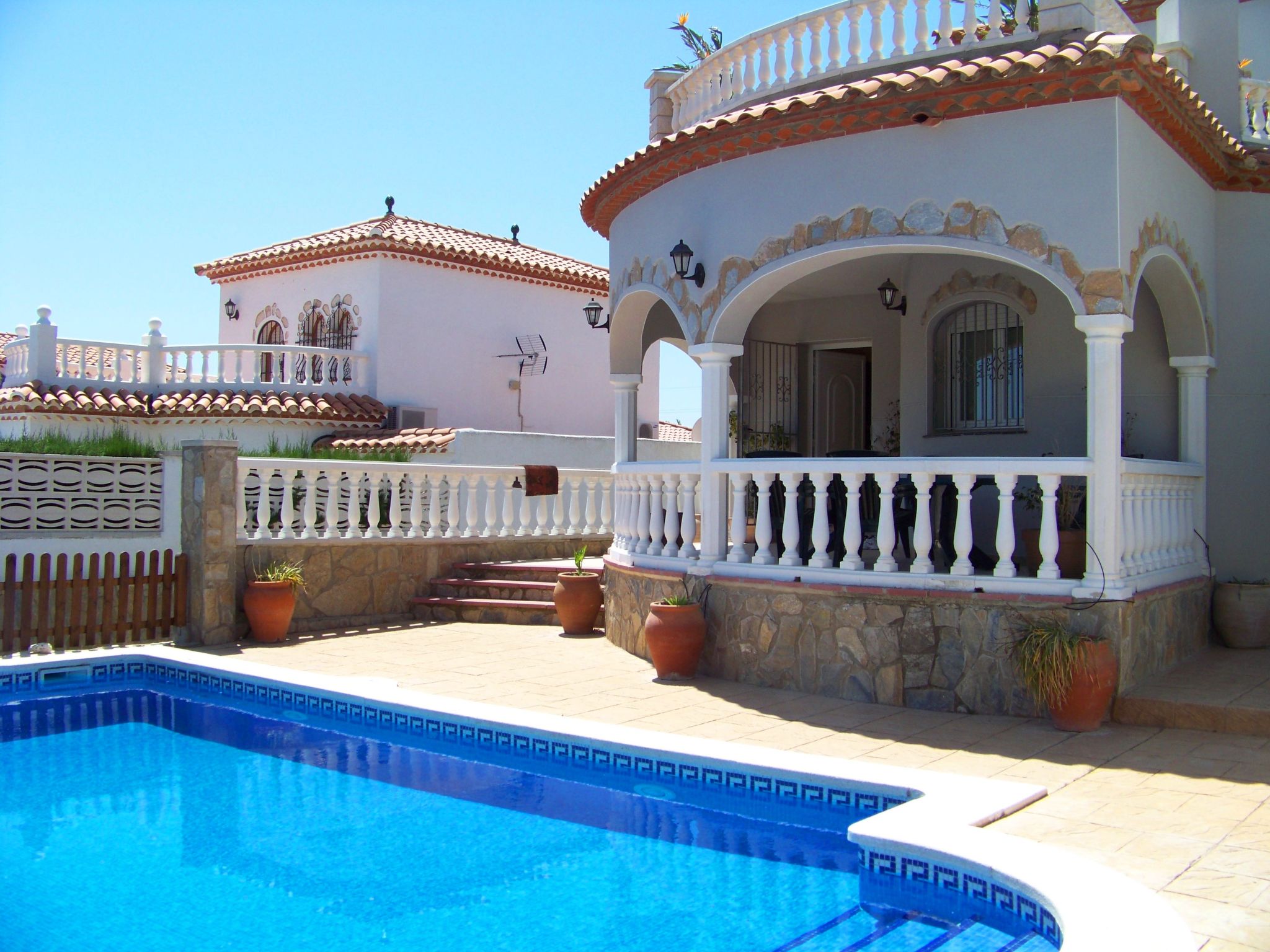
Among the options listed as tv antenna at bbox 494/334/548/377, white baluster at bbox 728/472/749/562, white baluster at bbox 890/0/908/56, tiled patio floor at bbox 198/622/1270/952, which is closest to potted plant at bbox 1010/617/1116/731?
tiled patio floor at bbox 198/622/1270/952

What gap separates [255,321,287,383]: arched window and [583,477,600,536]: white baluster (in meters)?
7.45

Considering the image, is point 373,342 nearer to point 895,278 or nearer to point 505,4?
point 505,4

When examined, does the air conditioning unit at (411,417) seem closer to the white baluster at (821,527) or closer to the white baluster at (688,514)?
the white baluster at (688,514)

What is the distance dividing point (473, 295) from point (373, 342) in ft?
8.27

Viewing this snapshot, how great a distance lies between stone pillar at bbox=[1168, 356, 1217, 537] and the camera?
10.6 meters

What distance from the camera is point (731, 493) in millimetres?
10461

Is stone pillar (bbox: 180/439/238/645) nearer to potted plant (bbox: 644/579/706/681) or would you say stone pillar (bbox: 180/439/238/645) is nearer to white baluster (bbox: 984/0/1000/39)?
potted plant (bbox: 644/579/706/681)

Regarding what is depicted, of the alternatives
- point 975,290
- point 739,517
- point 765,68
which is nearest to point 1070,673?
point 739,517

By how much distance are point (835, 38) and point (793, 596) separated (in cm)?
506

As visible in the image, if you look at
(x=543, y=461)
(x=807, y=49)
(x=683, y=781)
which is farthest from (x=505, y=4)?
(x=683, y=781)

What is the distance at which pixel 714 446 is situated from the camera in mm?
10055

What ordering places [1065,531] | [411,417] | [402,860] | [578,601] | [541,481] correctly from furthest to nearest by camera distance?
[411,417] → [541,481] → [578,601] → [1065,531] → [402,860]

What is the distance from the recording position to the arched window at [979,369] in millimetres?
11758

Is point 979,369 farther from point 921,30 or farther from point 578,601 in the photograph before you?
point 578,601
